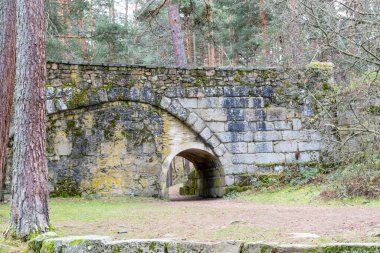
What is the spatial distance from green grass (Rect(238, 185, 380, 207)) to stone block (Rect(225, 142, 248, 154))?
3.32 feet

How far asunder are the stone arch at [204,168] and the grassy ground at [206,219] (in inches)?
34.5

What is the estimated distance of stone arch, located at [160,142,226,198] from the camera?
1126 cm

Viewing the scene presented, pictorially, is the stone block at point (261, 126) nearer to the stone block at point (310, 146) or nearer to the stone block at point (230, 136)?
the stone block at point (230, 136)

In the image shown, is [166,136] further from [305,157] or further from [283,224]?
[283,224]

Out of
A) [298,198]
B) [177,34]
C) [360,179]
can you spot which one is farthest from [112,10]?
[360,179]

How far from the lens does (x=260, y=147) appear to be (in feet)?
39.0

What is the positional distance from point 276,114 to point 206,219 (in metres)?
5.59

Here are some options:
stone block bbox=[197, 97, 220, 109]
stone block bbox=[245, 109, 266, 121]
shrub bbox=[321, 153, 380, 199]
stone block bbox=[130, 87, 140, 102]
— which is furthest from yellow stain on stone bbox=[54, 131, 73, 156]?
shrub bbox=[321, 153, 380, 199]

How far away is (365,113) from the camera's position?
8.98m

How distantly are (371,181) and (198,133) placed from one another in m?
4.18

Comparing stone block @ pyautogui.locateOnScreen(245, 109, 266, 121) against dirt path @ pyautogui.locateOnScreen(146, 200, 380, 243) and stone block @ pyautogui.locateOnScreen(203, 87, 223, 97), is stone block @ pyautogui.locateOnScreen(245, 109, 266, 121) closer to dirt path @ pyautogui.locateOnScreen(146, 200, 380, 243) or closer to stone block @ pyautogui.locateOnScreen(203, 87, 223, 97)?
stone block @ pyautogui.locateOnScreen(203, 87, 223, 97)

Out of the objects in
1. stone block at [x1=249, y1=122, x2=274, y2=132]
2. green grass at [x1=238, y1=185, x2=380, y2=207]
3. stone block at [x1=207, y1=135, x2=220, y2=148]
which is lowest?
green grass at [x1=238, y1=185, x2=380, y2=207]

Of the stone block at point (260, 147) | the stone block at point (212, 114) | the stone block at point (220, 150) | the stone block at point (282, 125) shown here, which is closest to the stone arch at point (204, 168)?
the stone block at point (220, 150)

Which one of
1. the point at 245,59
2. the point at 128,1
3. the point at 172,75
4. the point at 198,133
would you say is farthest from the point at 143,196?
the point at 128,1
